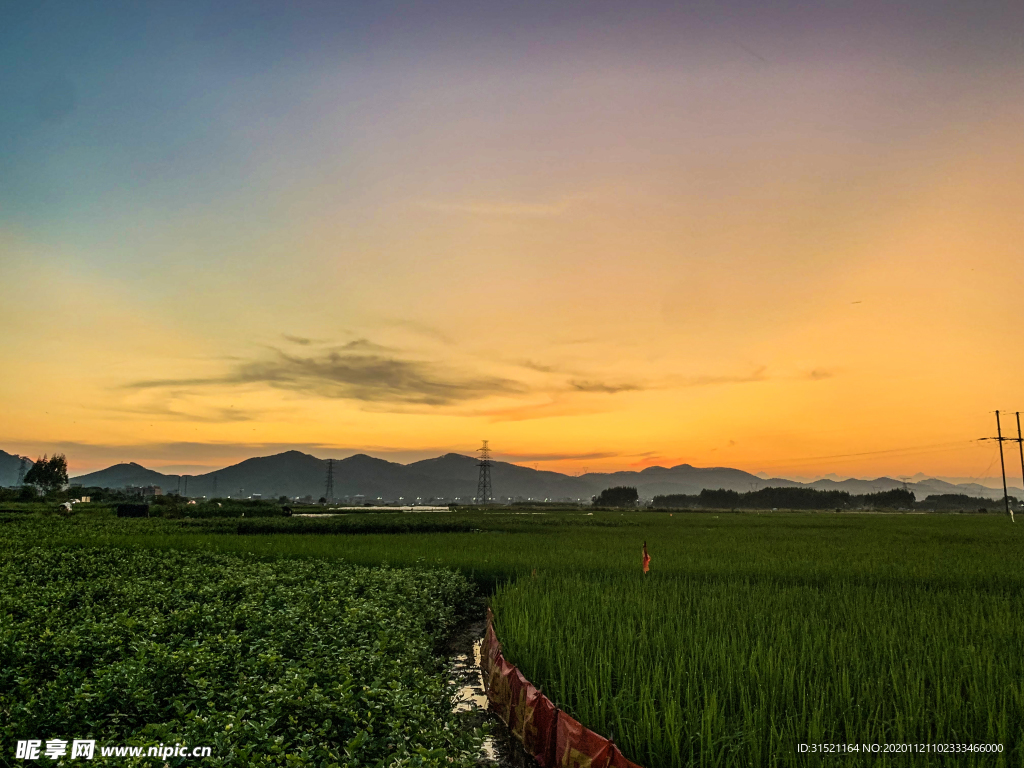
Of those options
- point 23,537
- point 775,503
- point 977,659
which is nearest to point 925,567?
point 977,659

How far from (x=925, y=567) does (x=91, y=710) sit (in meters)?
21.5

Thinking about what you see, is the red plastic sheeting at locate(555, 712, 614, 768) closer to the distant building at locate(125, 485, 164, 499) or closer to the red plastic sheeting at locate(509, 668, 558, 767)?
the red plastic sheeting at locate(509, 668, 558, 767)

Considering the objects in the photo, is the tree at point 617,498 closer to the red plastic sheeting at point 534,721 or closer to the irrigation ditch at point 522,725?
the irrigation ditch at point 522,725

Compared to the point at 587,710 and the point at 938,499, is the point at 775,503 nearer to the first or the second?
the point at 938,499

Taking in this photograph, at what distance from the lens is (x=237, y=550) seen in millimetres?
21609

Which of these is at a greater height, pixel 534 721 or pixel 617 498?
pixel 534 721

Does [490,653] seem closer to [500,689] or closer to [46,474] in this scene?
[500,689]

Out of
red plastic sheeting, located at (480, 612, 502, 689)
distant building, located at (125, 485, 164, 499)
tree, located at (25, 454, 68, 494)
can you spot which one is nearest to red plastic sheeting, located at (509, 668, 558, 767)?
red plastic sheeting, located at (480, 612, 502, 689)

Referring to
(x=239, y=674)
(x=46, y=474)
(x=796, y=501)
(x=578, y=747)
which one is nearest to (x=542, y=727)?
(x=578, y=747)

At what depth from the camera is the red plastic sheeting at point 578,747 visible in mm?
5062

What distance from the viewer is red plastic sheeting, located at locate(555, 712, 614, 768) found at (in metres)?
5.06

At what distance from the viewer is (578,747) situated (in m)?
5.44

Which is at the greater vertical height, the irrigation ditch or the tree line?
the irrigation ditch

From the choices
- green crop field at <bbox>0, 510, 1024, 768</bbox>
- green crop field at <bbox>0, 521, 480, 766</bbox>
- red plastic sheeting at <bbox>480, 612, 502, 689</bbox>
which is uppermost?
green crop field at <bbox>0, 521, 480, 766</bbox>
